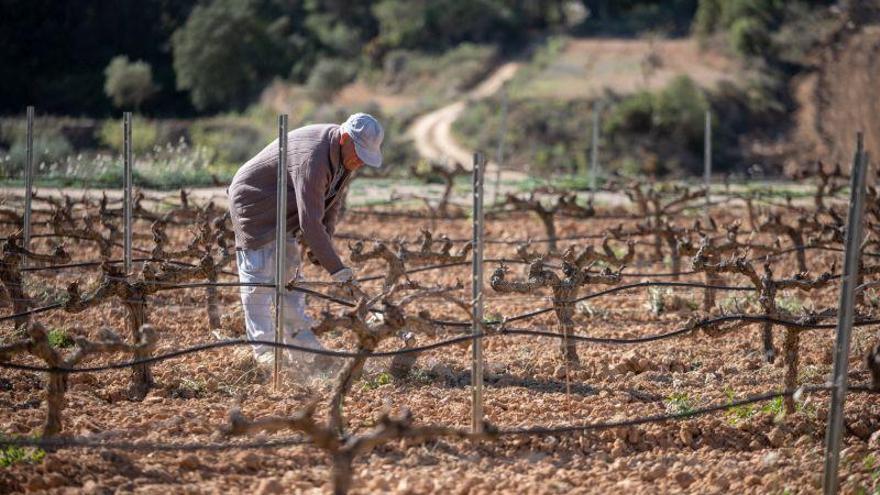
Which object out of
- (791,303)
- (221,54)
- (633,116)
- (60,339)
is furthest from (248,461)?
(221,54)

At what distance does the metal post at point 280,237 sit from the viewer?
602 centimetres

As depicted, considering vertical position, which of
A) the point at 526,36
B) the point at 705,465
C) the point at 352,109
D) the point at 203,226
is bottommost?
the point at 705,465

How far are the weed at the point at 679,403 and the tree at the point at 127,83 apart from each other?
31565 mm

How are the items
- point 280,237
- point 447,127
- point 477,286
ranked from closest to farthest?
1. point 477,286
2. point 280,237
3. point 447,127

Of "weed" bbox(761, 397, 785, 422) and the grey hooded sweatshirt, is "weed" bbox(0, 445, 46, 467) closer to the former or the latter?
the grey hooded sweatshirt

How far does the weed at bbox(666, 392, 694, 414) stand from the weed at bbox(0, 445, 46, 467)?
2.99 meters

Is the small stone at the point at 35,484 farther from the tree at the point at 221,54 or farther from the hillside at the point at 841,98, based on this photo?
the tree at the point at 221,54

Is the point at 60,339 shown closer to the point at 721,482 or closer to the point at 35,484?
the point at 35,484

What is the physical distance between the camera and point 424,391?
20.2ft

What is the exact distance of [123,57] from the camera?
122 ft

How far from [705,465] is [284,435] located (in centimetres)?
185

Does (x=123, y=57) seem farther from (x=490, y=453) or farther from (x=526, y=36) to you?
(x=490, y=453)

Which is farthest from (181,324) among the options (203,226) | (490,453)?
(490,453)

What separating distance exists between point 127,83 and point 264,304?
30.5 meters
